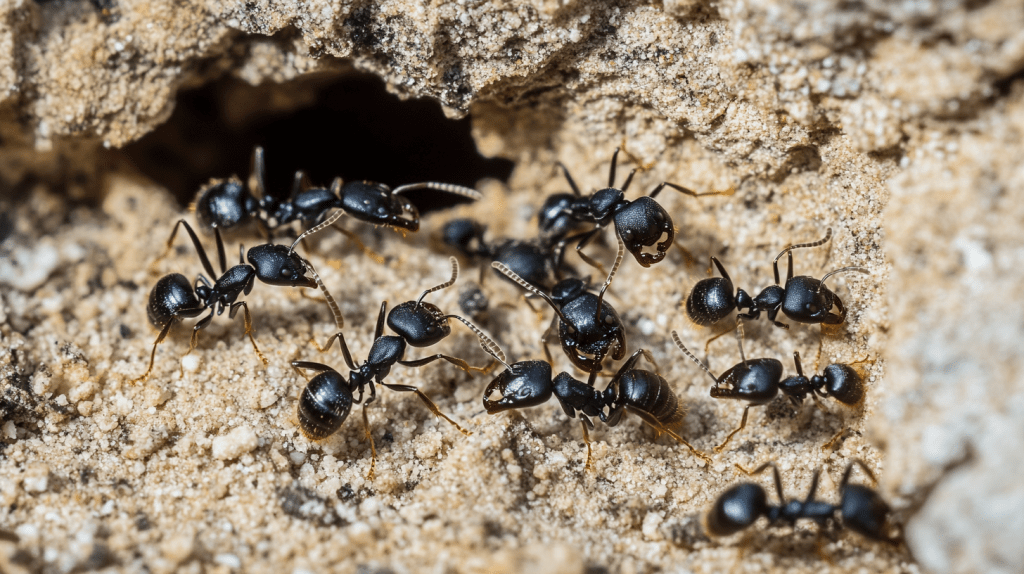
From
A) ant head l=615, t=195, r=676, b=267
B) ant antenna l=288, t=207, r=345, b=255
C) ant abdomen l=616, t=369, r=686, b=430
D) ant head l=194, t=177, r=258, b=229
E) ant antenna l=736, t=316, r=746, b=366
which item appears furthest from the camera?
ant head l=194, t=177, r=258, b=229

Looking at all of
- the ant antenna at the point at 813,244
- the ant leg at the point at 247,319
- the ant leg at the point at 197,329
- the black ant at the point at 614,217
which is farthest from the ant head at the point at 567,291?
the ant leg at the point at 197,329

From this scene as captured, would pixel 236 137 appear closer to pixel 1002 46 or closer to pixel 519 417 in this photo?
pixel 519 417

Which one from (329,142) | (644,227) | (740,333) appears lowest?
(740,333)

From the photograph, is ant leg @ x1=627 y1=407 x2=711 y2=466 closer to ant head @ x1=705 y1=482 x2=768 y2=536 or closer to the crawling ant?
the crawling ant

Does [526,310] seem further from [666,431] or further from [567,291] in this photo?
[666,431]

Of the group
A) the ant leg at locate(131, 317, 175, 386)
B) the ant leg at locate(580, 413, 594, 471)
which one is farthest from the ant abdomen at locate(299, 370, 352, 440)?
the ant leg at locate(580, 413, 594, 471)

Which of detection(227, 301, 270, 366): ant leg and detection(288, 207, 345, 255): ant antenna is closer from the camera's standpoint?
detection(227, 301, 270, 366): ant leg

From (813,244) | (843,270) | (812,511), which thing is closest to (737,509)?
(812,511)

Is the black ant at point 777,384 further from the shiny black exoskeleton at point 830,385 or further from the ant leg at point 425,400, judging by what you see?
the ant leg at point 425,400
